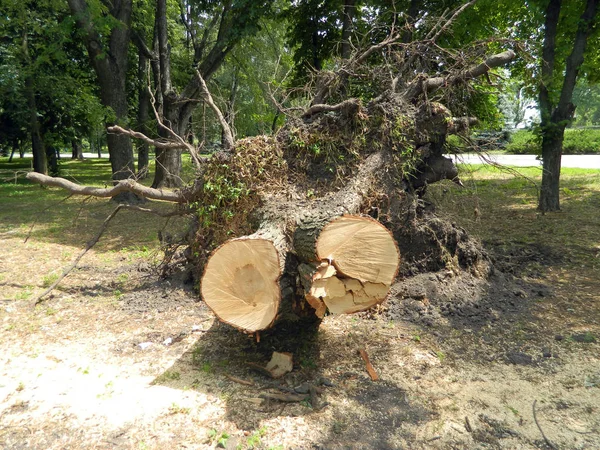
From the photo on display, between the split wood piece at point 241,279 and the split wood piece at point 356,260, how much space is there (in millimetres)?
306

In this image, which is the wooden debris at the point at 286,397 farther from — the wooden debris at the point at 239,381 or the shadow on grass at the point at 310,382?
the wooden debris at the point at 239,381

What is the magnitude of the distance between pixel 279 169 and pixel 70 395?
280cm

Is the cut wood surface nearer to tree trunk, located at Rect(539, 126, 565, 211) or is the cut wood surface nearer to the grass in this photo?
the grass

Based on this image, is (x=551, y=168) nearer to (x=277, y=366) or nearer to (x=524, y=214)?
(x=524, y=214)

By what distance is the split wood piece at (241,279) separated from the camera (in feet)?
9.76

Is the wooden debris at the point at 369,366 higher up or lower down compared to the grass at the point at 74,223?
lower down

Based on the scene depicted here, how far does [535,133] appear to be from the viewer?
8172 millimetres

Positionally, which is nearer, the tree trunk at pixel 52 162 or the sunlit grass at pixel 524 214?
the sunlit grass at pixel 524 214

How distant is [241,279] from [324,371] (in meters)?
0.96

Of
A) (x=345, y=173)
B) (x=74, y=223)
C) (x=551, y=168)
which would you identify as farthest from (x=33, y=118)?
(x=551, y=168)

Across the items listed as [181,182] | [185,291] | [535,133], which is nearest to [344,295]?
[185,291]

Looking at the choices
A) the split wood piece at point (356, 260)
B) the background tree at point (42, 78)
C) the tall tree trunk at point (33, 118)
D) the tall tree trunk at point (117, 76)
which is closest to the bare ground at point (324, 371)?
the split wood piece at point (356, 260)

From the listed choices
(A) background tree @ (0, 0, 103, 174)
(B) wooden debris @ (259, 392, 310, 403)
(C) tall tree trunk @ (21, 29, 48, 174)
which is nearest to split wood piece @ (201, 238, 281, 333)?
(B) wooden debris @ (259, 392, 310, 403)

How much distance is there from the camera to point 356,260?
116 inches
